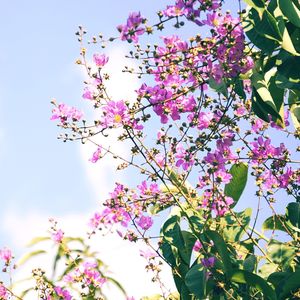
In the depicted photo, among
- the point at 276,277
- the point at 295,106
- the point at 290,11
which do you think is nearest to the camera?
the point at 290,11

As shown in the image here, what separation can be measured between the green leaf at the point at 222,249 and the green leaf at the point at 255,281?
0.16ft

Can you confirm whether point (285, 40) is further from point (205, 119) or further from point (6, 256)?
point (6, 256)

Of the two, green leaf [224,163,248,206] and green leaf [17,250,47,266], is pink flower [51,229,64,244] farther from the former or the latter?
green leaf [224,163,248,206]

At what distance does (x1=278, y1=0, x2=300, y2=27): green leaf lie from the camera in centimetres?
→ 218

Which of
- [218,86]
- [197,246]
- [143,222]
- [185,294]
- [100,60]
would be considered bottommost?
[185,294]

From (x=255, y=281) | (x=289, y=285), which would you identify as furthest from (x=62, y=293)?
(x=289, y=285)

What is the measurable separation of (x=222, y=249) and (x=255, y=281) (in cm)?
19

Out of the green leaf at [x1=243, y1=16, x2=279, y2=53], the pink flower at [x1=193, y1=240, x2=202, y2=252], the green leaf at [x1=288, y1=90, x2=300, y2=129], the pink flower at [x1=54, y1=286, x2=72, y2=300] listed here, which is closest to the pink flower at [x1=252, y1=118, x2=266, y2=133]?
the green leaf at [x1=288, y1=90, x2=300, y2=129]

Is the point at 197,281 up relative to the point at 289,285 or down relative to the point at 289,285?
up

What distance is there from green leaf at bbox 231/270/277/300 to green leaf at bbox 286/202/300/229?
422 millimetres

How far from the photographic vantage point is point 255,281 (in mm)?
2436

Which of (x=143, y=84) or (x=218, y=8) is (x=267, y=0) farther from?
(x=143, y=84)

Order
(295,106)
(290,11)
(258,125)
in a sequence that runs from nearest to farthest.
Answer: (290,11) < (258,125) < (295,106)

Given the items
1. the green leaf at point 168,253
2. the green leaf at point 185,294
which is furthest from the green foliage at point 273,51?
the green leaf at point 185,294
